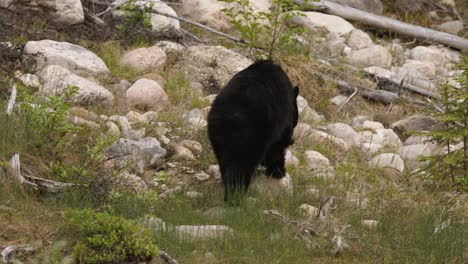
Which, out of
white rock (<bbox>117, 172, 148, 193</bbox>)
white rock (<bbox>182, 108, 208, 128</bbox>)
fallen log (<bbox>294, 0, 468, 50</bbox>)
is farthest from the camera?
fallen log (<bbox>294, 0, 468, 50</bbox>)

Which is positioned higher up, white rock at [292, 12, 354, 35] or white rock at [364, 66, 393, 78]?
white rock at [292, 12, 354, 35]

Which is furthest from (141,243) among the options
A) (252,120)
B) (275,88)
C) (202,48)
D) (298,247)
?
(202,48)

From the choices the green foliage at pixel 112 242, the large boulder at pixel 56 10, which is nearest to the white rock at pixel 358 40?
the large boulder at pixel 56 10

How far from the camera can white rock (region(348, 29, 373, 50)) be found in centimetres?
1348

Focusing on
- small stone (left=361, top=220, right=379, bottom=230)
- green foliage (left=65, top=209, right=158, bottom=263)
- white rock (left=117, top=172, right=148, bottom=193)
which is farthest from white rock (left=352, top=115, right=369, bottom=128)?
green foliage (left=65, top=209, right=158, bottom=263)

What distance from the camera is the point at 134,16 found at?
11.3 metres

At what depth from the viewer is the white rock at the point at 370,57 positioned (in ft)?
42.6

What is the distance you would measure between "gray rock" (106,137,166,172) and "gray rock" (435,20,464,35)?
8.23 metres

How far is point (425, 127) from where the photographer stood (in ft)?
35.5

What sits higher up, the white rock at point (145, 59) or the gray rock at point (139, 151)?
the white rock at point (145, 59)

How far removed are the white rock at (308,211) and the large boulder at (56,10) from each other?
5.14 meters

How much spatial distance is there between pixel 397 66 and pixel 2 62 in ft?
21.0

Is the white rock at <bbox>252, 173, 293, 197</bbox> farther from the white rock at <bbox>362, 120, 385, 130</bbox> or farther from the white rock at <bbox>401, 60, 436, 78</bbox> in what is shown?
the white rock at <bbox>401, 60, 436, 78</bbox>

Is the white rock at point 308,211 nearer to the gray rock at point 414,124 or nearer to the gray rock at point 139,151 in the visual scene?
the gray rock at point 139,151
